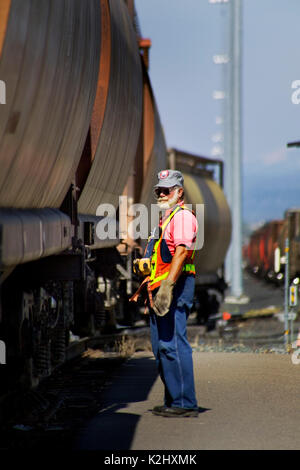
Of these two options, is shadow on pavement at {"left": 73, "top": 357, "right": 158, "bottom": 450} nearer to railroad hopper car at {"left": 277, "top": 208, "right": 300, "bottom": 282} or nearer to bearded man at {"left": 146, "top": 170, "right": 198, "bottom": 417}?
bearded man at {"left": 146, "top": 170, "right": 198, "bottom": 417}

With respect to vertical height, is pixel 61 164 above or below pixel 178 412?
above

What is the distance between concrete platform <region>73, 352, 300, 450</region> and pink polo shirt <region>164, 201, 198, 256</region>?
1.35 m

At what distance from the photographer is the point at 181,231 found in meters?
6.64

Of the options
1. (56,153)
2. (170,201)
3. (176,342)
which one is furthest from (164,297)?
(56,153)

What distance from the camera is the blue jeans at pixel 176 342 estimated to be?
6.71 metres

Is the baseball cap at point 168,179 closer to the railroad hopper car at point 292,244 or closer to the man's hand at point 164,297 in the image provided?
the man's hand at point 164,297

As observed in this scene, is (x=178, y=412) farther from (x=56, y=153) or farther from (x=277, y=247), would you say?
(x=277, y=247)

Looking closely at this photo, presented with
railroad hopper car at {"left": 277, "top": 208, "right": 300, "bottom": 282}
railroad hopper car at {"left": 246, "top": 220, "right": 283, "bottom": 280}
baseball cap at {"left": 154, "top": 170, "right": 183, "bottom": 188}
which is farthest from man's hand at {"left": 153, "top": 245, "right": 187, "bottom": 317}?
railroad hopper car at {"left": 246, "top": 220, "right": 283, "bottom": 280}

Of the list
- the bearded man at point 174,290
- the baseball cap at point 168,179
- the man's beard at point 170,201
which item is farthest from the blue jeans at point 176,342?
the baseball cap at point 168,179

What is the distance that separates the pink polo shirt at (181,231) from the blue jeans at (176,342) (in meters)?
0.28

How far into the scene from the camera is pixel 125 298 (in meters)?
16.2

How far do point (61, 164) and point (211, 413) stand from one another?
247 centimetres
